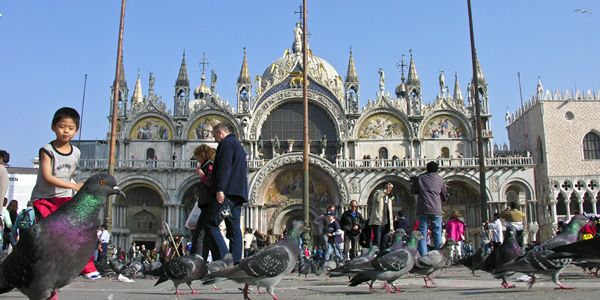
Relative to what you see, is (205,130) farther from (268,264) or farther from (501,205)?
(268,264)

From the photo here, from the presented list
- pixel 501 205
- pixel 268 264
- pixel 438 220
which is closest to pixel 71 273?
pixel 268 264

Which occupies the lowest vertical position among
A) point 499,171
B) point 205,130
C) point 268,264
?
point 268,264

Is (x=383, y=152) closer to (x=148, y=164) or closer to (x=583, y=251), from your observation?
(x=148, y=164)

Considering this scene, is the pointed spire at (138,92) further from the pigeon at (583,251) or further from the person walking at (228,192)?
the pigeon at (583,251)

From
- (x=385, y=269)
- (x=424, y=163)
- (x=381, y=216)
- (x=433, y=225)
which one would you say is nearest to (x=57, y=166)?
(x=385, y=269)

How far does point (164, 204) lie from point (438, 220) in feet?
73.3

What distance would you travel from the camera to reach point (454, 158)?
97.8ft

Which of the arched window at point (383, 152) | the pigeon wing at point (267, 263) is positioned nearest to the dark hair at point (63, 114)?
the pigeon wing at point (267, 263)

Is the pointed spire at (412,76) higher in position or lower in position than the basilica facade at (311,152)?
higher

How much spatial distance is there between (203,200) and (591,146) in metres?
31.0

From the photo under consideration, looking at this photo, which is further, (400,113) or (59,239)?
(400,113)

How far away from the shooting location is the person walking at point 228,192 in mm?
6959

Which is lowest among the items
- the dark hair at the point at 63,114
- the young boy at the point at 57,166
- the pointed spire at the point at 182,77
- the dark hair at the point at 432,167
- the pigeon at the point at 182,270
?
the pigeon at the point at 182,270

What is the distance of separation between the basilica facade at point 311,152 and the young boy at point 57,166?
2373 centimetres
